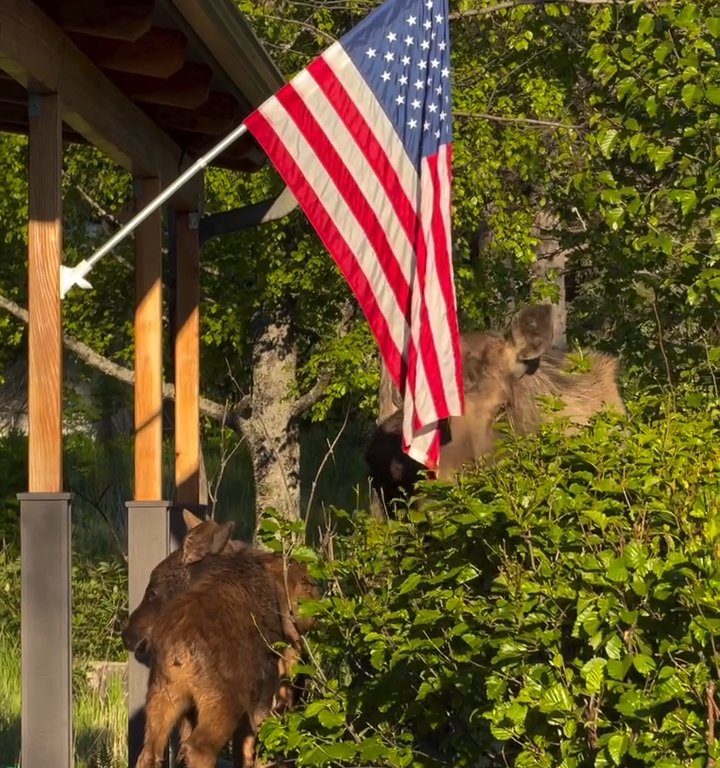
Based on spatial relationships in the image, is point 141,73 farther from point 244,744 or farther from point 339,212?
point 244,744

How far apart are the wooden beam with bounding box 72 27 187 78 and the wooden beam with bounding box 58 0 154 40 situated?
531mm

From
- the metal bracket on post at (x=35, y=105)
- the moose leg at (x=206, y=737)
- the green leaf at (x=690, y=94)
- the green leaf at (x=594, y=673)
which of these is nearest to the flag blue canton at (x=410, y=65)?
the green leaf at (x=690, y=94)

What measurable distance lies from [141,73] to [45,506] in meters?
2.63

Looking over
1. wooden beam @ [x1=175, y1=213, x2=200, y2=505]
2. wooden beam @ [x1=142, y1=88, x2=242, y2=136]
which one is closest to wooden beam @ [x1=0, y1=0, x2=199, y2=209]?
wooden beam @ [x1=142, y1=88, x2=242, y2=136]

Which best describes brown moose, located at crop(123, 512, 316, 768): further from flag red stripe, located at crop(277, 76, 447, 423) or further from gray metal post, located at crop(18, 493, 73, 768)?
flag red stripe, located at crop(277, 76, 447, 423)

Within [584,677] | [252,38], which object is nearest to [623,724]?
[584,677]

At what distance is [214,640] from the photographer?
6.73m

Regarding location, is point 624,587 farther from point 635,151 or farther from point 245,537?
point 245,537

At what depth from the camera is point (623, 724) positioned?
5152 mm

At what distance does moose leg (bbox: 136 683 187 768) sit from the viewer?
21.8ft

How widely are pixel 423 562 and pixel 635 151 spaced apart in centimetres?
432

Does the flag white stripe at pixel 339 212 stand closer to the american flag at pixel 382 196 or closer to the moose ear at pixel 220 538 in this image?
the american flag at pixel 382 196

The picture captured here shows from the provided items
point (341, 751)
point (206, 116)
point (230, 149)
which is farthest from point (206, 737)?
point (230, 149)

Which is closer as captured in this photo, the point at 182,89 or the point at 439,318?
the point at 439,318
